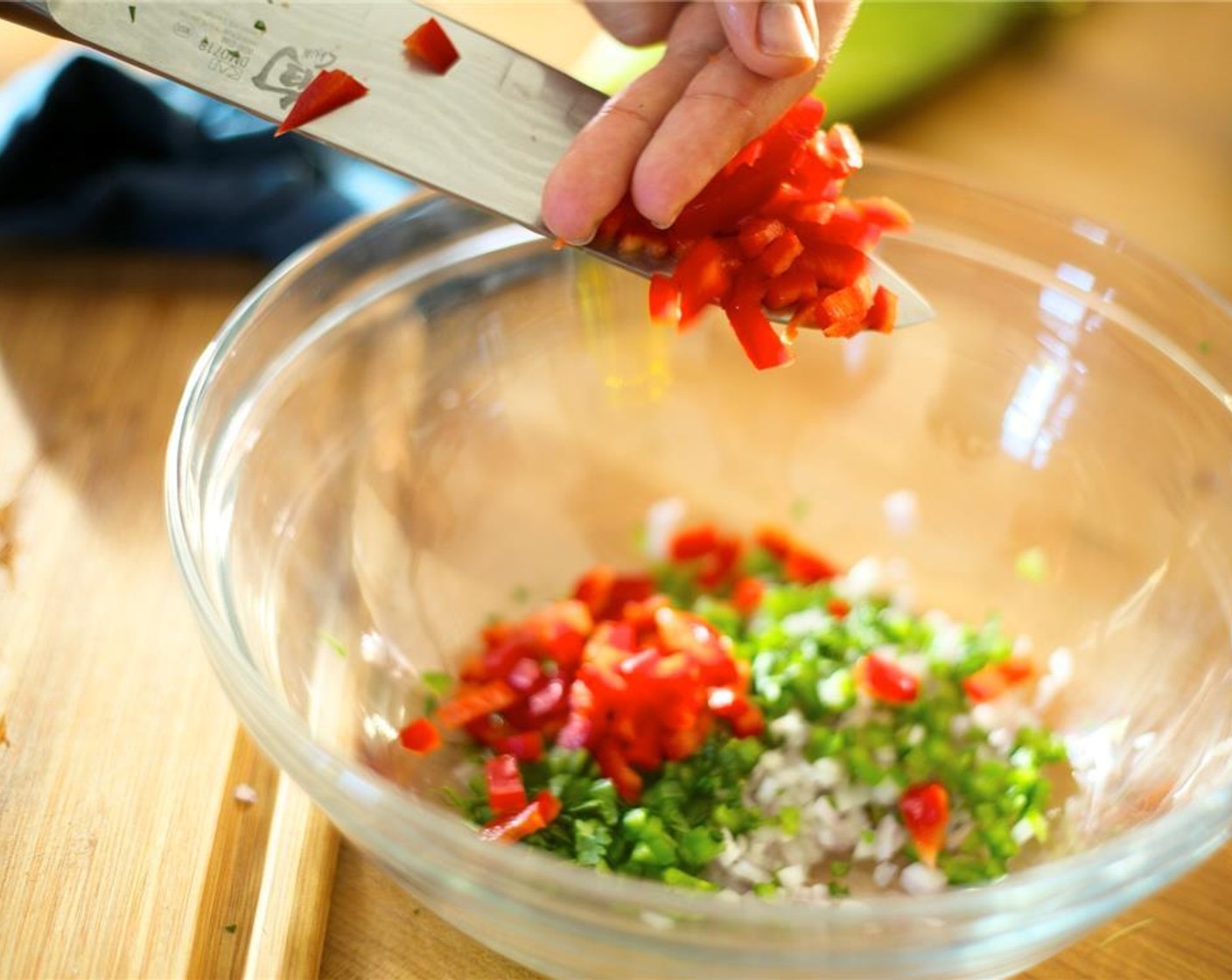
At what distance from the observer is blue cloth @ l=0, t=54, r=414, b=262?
5.73ft

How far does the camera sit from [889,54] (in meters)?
2.04

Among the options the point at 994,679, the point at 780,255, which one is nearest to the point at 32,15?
the point at 780,255

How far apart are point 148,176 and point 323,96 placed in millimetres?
761

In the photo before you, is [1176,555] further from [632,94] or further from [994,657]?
[632,94]

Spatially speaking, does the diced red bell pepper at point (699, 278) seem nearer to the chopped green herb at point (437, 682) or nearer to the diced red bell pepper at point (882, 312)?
the diced red bell pepper at point (882, 312)

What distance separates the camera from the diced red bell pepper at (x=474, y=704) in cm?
135

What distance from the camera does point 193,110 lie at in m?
1.89

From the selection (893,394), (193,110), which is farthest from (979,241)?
(193,110)

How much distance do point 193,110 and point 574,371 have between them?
737 mm

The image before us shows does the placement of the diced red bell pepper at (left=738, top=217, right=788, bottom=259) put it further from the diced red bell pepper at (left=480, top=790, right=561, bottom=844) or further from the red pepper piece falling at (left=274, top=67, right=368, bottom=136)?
the diced red bell pepper at (left=480, top=790, right=561, bottom=844)

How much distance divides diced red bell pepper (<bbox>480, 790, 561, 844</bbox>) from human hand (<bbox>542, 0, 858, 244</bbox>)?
0.51 meters

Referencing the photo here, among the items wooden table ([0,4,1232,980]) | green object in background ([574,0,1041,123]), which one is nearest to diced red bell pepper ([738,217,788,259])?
wooden table ([0,4,1232,980])

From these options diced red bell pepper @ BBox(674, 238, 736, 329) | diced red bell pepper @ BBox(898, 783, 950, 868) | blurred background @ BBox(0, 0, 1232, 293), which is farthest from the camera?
blurred background @ BBox(0, 0, 1232, 293)

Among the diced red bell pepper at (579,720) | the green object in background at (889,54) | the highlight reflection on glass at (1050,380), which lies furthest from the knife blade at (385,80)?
the green object in background at (889,54)
